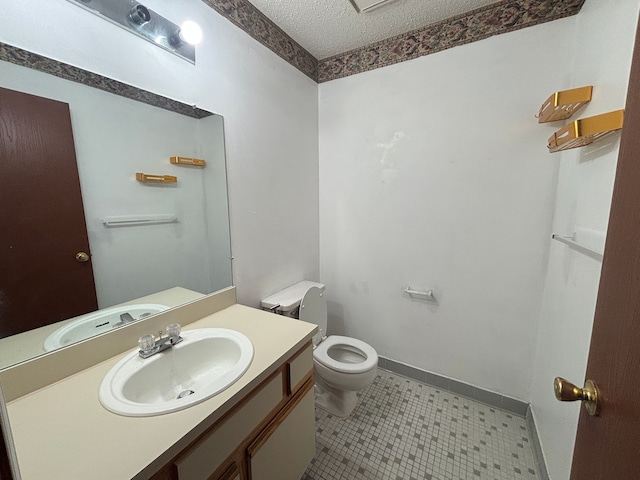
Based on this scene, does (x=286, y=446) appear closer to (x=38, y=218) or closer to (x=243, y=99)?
(x=38, y=218)

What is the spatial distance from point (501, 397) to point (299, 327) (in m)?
1.56

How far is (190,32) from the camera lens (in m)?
1.18

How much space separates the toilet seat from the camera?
159cm

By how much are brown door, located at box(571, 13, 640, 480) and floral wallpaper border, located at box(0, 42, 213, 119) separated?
148cm

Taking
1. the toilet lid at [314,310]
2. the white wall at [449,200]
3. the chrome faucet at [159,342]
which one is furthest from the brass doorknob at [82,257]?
the white wall at [449,200]

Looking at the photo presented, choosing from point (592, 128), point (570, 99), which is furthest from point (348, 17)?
point (592, 128)

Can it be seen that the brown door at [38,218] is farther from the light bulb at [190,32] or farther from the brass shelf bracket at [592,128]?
the brass shelf bracket at [592,128]

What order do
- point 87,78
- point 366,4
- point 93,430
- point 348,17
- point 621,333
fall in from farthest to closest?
point 348,17 → point 366,4 → point 87,78 → point 93,430 → point 621,333

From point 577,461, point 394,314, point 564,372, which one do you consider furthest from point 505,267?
point 577,461

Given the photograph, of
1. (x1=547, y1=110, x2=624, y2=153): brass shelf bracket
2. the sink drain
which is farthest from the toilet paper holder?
the sink drain

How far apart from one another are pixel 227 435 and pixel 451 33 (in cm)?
230

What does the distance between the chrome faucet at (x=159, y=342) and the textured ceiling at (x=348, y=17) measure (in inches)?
68.9

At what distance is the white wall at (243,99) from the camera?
89 centimetres

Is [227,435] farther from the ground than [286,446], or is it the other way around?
[227,435]
